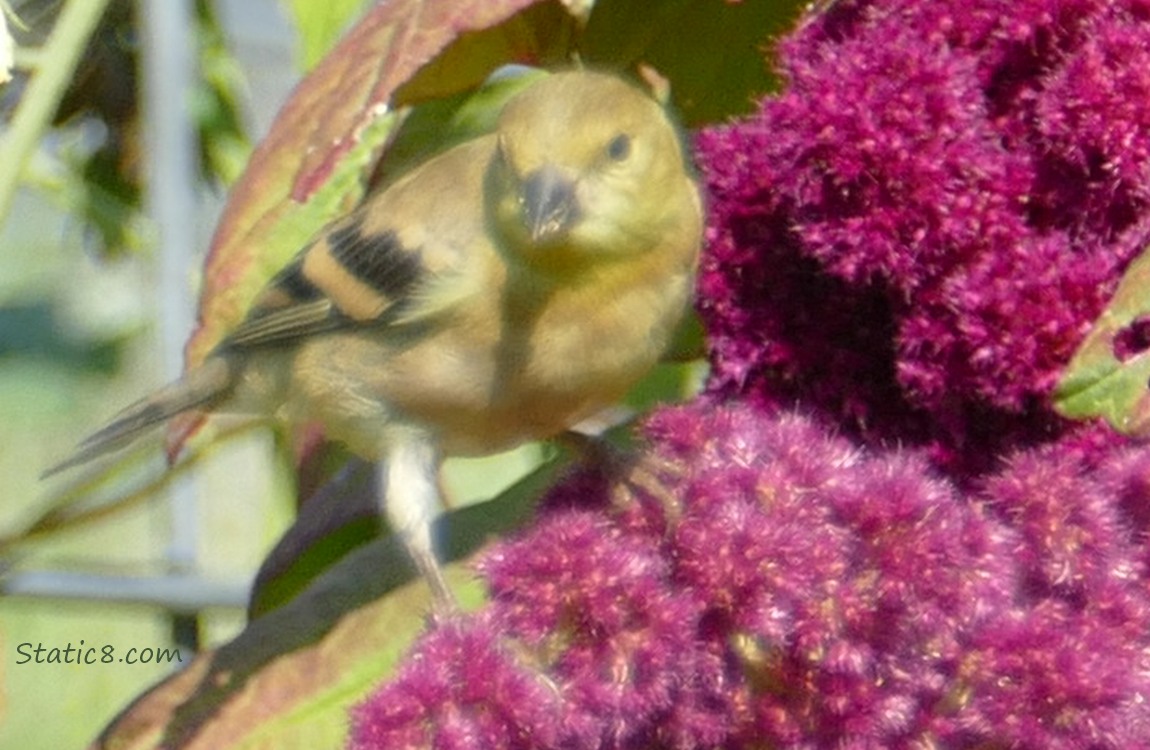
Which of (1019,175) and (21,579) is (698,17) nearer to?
(1019,175)

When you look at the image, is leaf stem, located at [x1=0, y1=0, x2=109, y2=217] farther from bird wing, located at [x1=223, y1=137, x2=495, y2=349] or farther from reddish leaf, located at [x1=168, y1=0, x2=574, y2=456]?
bird wing, located at [x1=223, y1=137, x2=495, y2=349]

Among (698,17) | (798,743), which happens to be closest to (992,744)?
(798,743)

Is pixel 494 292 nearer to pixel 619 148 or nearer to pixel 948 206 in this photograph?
pixel 619 148

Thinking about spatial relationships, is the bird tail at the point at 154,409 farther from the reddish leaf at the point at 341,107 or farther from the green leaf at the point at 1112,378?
the green leaf at the point at 1112,378

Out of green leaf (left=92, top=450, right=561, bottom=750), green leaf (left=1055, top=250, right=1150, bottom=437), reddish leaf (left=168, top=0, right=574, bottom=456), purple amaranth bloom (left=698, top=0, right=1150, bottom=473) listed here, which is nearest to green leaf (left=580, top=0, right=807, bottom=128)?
reddish leaf (left=168, top=0, right=574, bottom=456)

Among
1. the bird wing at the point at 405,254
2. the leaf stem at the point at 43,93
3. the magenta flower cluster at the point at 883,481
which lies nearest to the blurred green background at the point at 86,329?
the bird wing at the point at 405,254
